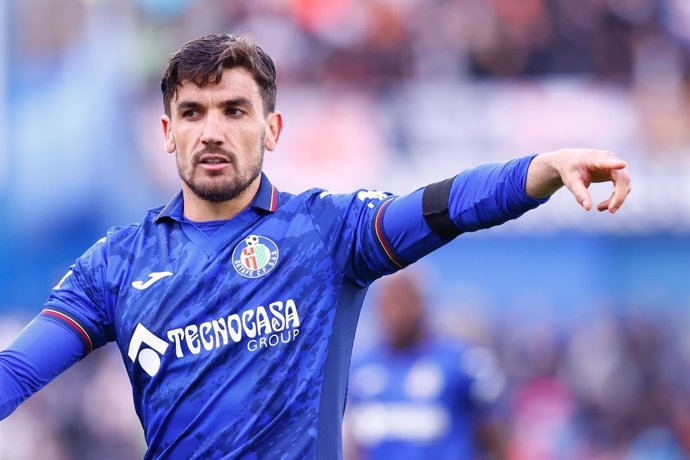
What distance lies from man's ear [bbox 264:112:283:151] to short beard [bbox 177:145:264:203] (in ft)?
0.46

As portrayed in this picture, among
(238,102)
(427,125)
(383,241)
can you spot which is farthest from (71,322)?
(427,125)

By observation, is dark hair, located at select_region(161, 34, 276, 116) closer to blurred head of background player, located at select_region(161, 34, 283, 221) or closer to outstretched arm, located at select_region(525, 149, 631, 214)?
blurred head of background player, located at select_region(161, 34, 283, 221)

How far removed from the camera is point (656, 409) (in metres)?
13.0

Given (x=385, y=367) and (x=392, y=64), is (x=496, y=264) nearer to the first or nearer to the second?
(x=392, y=64)

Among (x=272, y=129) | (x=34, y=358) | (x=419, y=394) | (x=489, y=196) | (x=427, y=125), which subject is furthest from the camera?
A: (x=427, y=125)

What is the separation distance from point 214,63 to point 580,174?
1.18 meters

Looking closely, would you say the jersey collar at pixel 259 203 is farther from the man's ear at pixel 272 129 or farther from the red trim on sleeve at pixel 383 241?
the red trim on sleeve at pixel 383 241

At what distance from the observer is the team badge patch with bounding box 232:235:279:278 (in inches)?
153

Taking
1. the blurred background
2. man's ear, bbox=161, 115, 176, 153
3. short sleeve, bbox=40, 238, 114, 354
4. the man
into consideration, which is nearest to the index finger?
the man

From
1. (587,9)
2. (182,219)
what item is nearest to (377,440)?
(182,219)

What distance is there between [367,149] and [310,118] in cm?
72

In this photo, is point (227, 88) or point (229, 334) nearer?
point (229, 334)

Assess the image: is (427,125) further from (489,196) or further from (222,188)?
(489,196)

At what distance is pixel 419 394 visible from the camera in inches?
301
